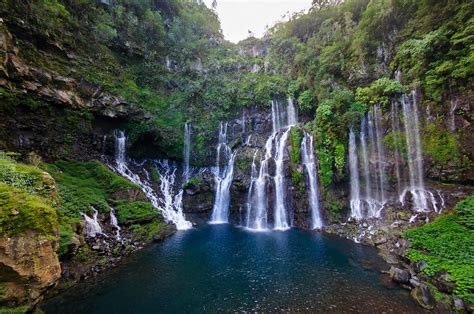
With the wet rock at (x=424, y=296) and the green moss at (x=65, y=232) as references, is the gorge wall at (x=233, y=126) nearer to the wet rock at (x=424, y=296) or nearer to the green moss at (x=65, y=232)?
the green moss at (x=65, y=232)

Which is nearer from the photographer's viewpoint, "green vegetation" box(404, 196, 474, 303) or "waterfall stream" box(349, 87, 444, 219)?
"green vegetation" box(404, 196, 474, 303)

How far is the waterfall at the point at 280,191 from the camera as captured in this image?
818 inches

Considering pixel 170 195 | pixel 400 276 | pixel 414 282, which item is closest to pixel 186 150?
pixel 170 195

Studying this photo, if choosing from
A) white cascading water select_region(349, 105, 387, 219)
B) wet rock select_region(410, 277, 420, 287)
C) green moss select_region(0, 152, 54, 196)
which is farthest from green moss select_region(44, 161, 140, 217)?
white cascading water select_region(349, 105, 387, 219)

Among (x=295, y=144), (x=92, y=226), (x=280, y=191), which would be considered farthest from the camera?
(x=295, y=144)

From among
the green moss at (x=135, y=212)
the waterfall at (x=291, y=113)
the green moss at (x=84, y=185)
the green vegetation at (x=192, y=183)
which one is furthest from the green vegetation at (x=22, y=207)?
the waterfall at (x=291, y=113)

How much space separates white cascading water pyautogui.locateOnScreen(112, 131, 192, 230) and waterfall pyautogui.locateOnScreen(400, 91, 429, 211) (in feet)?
61.2

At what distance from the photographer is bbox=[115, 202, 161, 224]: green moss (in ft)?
51.5

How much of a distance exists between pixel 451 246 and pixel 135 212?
18669 millimetres

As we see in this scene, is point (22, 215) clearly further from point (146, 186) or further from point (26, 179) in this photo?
point (146, 186)

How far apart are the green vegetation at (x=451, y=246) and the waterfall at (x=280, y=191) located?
9562mm

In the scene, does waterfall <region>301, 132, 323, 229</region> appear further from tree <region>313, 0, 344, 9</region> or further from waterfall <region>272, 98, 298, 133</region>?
tree <region>313, 0, 344, 9</region>

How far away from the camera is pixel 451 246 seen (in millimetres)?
10539

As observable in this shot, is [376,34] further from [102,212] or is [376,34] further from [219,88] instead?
[102,212]
